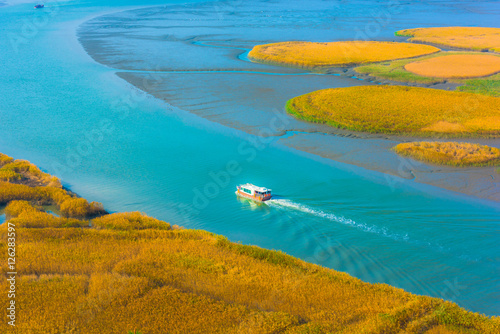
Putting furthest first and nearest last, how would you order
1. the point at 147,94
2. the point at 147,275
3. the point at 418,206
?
the point at 147,94
the point at 418,206
the point at 147,275

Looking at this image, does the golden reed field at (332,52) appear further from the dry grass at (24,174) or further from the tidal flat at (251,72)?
the dry grass at (24,174)

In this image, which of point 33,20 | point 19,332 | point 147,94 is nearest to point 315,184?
point 19,332

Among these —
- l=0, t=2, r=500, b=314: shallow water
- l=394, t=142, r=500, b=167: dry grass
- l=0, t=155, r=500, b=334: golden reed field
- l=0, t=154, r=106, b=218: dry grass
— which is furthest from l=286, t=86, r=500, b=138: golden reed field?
l=0, t=154, r=106, b=218: dry grass

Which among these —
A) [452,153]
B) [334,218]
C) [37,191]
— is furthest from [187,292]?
[452,153]

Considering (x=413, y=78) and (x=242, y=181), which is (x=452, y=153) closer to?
(x=242, y=181)

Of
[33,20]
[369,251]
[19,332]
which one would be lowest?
[369,251]

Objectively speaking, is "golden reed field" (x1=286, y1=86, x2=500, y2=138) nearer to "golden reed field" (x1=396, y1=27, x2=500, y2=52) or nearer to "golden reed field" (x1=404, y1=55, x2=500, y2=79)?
"golden reed field" (x1=404, y1=55, x2=500, y2=79)

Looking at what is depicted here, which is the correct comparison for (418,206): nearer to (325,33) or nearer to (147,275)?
(147,275)

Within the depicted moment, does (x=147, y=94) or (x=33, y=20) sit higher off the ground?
(x=33, y=20)
